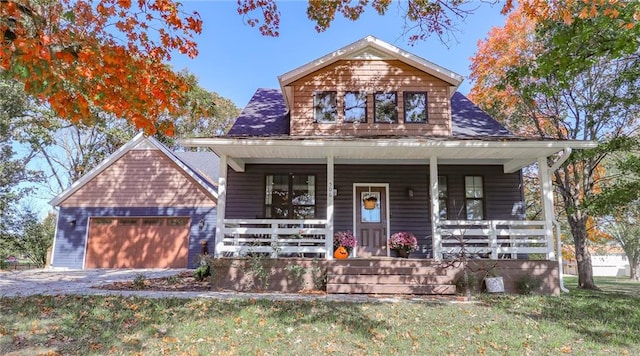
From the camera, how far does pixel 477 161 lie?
10.1m

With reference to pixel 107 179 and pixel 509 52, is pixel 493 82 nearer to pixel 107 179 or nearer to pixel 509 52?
pixel 509 52

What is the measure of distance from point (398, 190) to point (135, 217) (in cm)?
1026

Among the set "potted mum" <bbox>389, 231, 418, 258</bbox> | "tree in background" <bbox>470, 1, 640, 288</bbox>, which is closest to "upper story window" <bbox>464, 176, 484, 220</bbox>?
"potted mum" <bbox>389, 231, 418, 258</bbox>

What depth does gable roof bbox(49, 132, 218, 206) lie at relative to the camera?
47.9 ft

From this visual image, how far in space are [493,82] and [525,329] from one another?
12.6m

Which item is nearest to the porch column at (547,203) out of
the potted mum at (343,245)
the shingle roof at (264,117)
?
the potted mum at (343,245)

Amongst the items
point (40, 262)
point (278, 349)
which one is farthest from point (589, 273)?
point (40, 262)

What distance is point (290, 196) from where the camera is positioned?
1063cm

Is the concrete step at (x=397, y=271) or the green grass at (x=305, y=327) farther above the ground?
the concrete step at (x=397, y=271)

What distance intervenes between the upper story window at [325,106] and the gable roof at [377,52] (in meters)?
0.71

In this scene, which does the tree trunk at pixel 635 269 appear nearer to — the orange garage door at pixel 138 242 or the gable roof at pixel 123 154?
the gable roof at pixel 123 154

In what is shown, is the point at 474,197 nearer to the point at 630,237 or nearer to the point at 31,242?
the point at 31,242

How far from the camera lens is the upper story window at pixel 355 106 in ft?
32.8

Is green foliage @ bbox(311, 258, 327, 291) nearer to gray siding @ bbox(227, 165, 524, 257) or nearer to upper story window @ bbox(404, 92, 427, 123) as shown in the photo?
gray siding @ bbox(227, 165, 524, 257)
